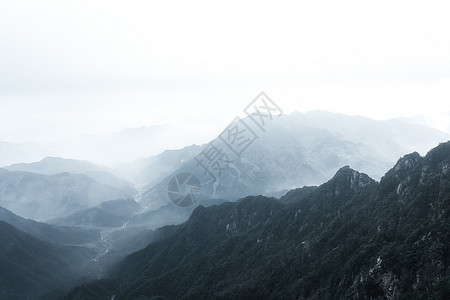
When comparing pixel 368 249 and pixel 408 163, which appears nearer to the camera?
pixel 368 249

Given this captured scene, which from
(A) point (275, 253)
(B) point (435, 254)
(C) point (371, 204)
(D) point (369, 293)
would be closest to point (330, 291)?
(D) point (369, 293)

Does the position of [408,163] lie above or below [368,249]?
below

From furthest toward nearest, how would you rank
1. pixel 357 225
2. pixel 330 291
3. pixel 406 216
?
pixel 357 225
pixel 406 216
pixel 330 291

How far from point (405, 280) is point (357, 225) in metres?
64.2

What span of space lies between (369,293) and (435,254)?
19.3 meters

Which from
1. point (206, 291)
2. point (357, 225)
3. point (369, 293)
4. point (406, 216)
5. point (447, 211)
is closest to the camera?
point (369, 293)

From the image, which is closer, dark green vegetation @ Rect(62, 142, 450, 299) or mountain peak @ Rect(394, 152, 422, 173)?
dark green vegetation @ Rect(62, 142, 450, 299)

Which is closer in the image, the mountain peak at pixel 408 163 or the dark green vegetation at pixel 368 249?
the dark green vegetation at pixel 368 249

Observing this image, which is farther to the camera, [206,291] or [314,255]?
[206,291]

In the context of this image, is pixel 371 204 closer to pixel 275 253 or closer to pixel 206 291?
pixel 275 253

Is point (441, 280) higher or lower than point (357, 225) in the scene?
higher

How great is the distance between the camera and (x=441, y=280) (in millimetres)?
80812

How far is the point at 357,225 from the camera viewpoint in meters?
154

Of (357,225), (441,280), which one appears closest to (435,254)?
(441,280)
